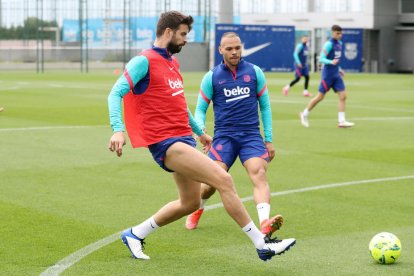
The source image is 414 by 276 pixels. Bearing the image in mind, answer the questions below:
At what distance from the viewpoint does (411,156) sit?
54.3ft

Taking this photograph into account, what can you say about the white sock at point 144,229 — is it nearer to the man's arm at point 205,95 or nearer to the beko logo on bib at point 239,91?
the man's arm at point 205,95

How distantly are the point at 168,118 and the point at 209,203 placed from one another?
3589mm

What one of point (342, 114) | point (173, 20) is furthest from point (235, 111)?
point (342, 114)

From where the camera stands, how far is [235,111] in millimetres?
9914

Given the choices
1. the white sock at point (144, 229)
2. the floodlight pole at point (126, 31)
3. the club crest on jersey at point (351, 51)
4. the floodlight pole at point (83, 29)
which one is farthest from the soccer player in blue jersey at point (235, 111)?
the club crest on jersey at point (351, 51)

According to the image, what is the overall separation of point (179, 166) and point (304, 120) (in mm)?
14482

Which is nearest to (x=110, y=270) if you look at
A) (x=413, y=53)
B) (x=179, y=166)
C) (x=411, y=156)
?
(x=179, y=166)

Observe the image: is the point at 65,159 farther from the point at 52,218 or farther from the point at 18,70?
the point at 18,70

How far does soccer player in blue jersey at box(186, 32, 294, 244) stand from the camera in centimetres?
977

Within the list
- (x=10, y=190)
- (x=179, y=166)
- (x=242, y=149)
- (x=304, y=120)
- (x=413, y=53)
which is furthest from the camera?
(x=413, y=53)

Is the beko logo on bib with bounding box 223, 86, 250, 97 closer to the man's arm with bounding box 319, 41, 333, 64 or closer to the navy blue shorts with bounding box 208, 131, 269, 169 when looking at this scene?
the navy blue shorts with bounding box 208, 131, 269, 169

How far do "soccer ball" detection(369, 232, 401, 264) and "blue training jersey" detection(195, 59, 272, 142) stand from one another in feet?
6.42

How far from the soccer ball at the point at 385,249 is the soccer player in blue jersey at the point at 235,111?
1.79 m

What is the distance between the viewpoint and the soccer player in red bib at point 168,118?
794cm
